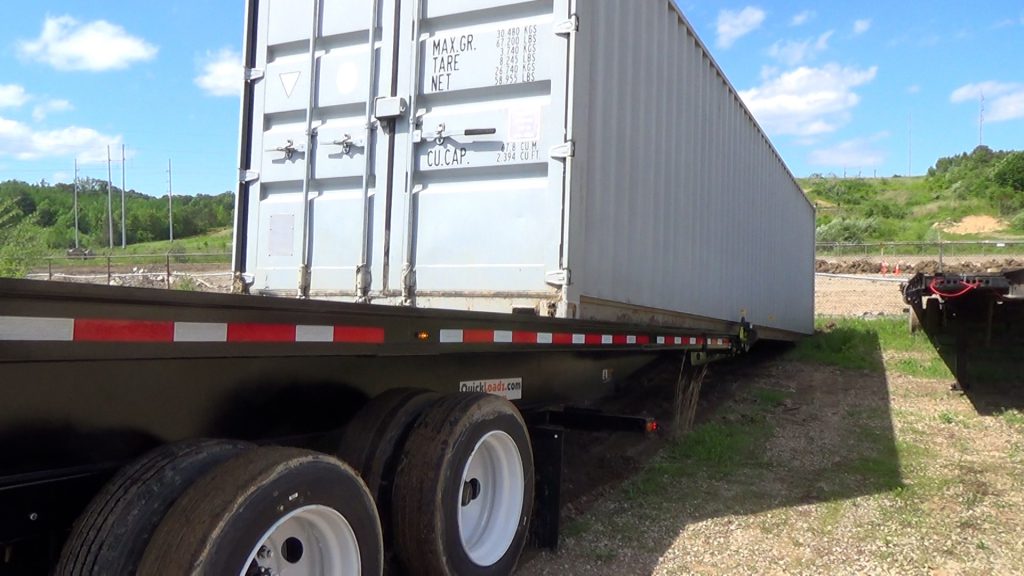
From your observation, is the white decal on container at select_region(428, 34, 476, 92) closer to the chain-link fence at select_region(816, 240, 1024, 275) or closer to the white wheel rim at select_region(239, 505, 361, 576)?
the white wheel rim at select_region(239, 505, 361, 576)

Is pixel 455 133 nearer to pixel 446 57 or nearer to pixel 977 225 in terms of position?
pixel 446 57

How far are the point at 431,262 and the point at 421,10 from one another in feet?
5.12

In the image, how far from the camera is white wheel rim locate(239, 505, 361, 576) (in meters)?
2.59

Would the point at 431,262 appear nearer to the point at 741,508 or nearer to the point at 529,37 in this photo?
the point at 529,37

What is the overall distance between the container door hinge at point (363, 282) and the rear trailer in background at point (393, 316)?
1 cm

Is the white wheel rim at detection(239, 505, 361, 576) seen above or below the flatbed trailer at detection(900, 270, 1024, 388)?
below

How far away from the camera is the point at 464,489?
12.6ft

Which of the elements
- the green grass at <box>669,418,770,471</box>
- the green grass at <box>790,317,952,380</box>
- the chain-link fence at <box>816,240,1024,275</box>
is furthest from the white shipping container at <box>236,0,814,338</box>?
the chain-link fence at <box>816,240,1024,275</box>

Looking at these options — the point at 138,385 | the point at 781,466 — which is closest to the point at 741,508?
the point at 781,466

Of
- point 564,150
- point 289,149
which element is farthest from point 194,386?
point 289,149

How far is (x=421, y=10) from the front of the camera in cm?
504

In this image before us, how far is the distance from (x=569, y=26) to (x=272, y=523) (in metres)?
3.25

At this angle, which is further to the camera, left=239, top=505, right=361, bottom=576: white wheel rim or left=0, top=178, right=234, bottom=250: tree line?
left=0, top=178, right=234, bottom=250: tree line

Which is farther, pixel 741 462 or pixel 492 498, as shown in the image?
pixel 741 462
